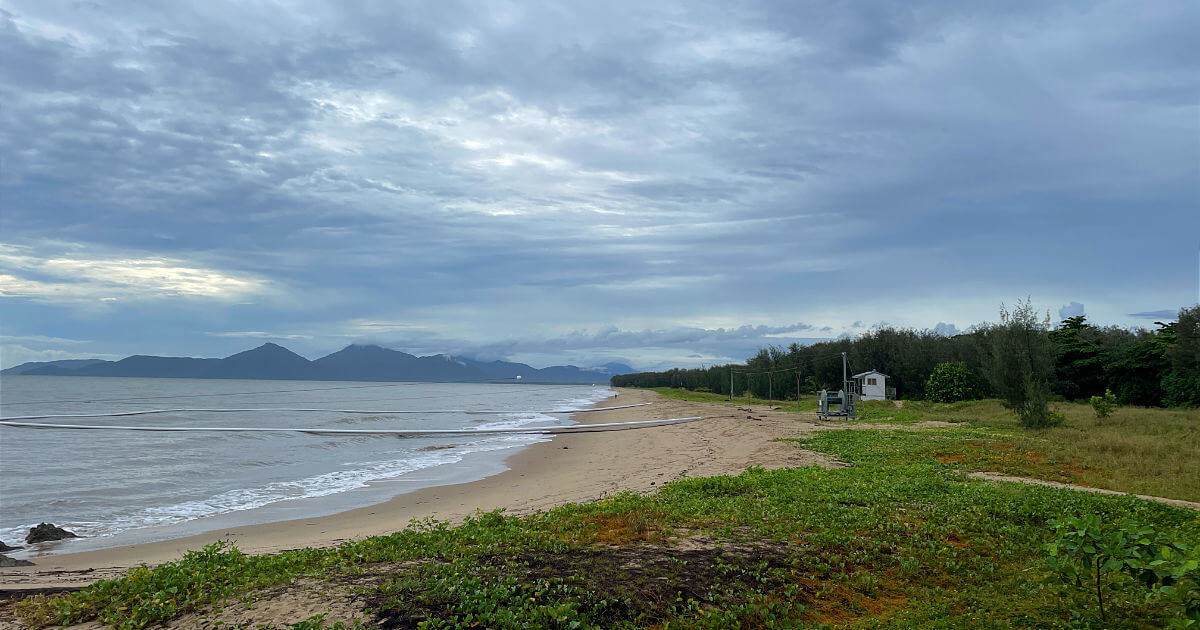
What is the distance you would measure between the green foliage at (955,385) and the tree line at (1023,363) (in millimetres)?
94

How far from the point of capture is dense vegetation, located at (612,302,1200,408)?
29281 mm

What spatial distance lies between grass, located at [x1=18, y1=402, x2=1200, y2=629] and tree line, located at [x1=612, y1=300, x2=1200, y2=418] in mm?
19817

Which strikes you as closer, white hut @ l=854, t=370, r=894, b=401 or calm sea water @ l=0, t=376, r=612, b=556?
calm sea water @ l=0, t=376, r=612, b=556

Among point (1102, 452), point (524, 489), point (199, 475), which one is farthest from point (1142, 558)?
point (199, 475)

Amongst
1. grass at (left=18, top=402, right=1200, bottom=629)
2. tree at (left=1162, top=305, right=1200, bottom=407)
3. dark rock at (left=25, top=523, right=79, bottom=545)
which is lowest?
dark rock at (left=25, top=523, right=79, bottom=545)

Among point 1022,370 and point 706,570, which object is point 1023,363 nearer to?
point 1022,370

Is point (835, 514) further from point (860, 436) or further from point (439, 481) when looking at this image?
point (860, 436)

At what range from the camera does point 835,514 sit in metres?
9.76

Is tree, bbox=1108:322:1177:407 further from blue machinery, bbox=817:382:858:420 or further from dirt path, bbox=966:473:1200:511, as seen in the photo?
dirt path, bbox=966:473:1200:511

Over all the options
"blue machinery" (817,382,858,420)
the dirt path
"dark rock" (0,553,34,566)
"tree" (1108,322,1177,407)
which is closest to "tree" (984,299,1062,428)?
"blue machinery" (817,382,858,420)

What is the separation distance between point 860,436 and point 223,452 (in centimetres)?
2550

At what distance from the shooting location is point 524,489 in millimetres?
17547

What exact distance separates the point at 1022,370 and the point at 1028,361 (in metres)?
0.47

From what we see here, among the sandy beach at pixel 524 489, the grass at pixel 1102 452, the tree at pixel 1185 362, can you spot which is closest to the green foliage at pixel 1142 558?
the sandy beach at pixel 524 489
